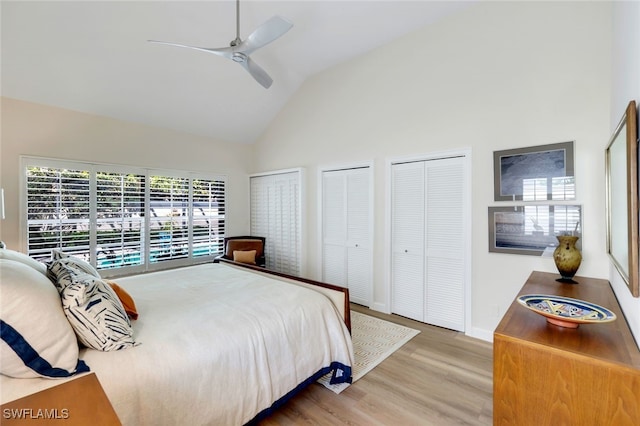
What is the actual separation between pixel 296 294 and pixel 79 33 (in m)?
3.38

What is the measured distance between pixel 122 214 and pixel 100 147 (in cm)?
94

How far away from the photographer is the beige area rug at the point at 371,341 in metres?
2.36

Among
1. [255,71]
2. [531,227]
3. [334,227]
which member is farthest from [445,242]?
[255,71]

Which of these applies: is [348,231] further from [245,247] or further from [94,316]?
[94,316]

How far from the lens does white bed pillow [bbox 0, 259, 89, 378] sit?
3.42 ft

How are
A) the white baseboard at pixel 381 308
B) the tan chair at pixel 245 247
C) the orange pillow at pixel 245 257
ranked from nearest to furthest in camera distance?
the white baseboard at pixel 381 308 → the orange pillow at pixel 245 257 → the tan chair at pixel 245 247

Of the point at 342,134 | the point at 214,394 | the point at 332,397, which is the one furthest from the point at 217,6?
the point at 332,397

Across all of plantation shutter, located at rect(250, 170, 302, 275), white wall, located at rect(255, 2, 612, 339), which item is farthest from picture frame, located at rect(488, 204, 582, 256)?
plantation shutter, located at rect(250, 170, 302, 275)

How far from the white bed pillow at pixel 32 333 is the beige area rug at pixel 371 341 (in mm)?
1664

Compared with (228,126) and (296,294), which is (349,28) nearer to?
(228,126)

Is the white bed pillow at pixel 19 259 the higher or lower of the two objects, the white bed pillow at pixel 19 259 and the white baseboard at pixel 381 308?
the higher

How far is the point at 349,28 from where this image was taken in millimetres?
3336

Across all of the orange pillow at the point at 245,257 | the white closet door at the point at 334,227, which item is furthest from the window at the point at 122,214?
the white closet door at the point at 334,227

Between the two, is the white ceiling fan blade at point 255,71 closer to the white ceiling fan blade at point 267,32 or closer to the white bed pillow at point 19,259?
the white ceiling fan blade at point 267,32
